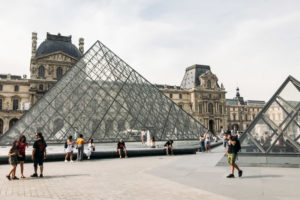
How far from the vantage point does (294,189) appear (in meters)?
5.12

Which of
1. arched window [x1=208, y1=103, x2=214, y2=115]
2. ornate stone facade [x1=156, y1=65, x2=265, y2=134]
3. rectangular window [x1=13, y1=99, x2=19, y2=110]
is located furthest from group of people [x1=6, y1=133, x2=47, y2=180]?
arched window [x1=208, y1=103, x2=214, y2=115]

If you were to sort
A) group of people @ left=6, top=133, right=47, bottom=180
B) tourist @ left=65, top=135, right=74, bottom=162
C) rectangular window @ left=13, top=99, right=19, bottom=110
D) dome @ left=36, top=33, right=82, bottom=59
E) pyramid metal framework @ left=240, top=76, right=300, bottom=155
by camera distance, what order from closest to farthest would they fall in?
group of people @ left=6, top=133, right=47, bottom=180 → pyramid metal framework @ left=240, top=76, right=300, bottom=155 → tourist @ left=65, top=135, right=74, bottom=162 → rectangular window @ left=13, top=99, right=19, bottom=110 → dome @ left=36, top=33, right=82, bottom=59

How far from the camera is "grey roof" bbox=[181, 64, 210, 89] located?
68500 mm

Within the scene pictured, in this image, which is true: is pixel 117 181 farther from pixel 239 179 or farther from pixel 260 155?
pixel 260 155

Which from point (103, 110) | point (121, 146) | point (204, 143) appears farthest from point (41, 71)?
point (121, 146)

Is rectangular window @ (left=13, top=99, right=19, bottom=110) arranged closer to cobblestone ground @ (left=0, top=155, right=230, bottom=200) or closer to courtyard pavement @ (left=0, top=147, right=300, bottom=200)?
courtyard pavement @ (left=0, top=147, right=300, bottom=200)

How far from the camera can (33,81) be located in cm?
4969

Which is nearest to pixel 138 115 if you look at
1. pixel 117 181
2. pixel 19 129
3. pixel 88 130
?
pixel 88 130

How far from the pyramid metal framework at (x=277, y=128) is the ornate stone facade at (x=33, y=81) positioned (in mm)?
46231

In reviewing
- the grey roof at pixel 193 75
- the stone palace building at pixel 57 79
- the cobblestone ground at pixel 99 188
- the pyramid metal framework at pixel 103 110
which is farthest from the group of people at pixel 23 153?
the grey roof at pixel 193 75

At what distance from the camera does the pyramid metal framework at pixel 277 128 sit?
8727 millimetres

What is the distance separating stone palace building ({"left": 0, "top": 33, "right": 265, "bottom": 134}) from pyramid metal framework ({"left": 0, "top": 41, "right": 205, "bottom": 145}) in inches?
1339

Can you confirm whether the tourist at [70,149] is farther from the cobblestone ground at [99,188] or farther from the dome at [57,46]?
the dome at [57,46]

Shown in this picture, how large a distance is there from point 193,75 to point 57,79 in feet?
114
